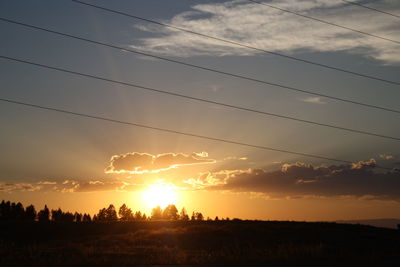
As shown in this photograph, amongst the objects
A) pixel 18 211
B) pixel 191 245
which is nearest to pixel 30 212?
pixel 18 211

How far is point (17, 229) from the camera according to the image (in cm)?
8325

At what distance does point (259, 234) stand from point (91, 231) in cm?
2995

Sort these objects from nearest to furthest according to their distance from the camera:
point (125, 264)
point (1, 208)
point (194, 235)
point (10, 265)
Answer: point (10, 265) → point (125, 264) → point (194, 235) → point (1, 208)

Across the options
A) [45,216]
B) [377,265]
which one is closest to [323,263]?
[377,265]

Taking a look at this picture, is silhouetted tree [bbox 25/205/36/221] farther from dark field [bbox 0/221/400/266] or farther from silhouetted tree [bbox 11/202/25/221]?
dark field [bbox 0/221/400/266]

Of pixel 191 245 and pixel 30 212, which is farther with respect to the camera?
pixel 30 212

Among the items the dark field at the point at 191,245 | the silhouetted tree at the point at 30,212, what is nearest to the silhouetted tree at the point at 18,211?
the silhouetted tree at the point at 30,212

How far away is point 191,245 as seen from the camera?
55.1 meters

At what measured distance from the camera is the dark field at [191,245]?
87.7 feet

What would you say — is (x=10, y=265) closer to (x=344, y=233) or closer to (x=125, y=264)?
(x=125, y=264)

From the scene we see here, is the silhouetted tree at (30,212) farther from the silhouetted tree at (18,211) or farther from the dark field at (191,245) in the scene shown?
the dark field at (191,245)

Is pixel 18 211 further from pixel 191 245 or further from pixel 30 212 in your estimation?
pixel 191 245

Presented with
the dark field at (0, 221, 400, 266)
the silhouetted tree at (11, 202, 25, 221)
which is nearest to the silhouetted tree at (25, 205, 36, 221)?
the silhouetted tree at (11, 202, 25, 221)

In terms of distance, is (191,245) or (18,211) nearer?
(191,245)
